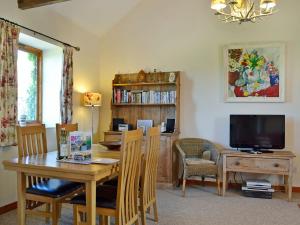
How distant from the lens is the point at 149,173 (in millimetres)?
2873

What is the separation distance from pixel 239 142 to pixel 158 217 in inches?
73.4

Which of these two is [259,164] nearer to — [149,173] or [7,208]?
[149,173]

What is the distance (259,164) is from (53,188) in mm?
2809

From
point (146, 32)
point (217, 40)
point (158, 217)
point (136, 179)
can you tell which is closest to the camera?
point (136, 179)

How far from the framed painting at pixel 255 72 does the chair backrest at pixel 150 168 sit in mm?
2173

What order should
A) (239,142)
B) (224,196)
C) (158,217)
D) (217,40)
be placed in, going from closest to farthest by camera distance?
(158,217)
(224,196)
(239,142)
(217,40)

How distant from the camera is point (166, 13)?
4980mm

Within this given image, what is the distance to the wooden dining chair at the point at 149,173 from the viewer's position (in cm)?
271

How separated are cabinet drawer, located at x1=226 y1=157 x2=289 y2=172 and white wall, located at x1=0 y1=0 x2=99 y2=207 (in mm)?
2504

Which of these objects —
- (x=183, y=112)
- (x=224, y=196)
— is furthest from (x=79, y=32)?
(x=224, y=196)

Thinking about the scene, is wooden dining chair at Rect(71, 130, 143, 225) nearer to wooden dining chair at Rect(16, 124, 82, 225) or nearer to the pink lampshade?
wooden dining chair at Rect(16, 124, 82, 225)

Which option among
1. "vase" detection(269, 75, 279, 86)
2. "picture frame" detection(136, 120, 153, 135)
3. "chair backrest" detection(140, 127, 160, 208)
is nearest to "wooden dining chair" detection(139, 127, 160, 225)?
"chair backrest" detection(140, 127, 160, 208)

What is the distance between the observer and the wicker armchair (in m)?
4.09

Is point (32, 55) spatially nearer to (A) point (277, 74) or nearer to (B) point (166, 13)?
(B) point (166, 13)
